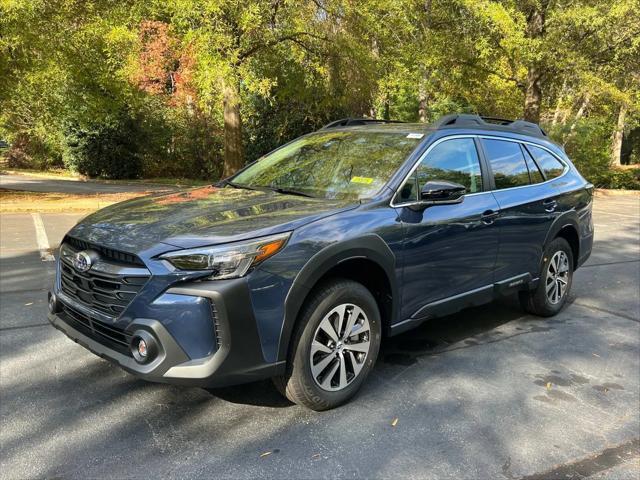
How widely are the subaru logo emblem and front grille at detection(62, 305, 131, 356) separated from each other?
274 mm

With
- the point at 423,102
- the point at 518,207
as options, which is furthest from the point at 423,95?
the point at 518,207

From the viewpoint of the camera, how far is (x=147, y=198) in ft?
13.2

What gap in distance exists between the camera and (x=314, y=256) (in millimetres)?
3094

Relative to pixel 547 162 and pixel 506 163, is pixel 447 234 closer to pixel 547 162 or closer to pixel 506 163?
pixel 506 163

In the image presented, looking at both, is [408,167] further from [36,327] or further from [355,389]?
[36,327]

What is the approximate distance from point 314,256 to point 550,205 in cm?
291

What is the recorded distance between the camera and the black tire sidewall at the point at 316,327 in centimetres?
315

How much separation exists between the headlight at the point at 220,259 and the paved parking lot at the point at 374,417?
3.19 feet

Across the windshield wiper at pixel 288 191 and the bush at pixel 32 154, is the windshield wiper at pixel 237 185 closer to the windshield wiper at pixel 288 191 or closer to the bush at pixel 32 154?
the windshield wiper at pixel 288 191

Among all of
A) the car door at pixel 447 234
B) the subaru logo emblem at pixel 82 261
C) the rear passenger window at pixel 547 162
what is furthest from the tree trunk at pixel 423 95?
the subaru logo emblem at pixel 82 261

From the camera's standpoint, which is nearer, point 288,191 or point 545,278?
point 288,191

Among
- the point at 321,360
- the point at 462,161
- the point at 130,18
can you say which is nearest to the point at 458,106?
the point at 130,18

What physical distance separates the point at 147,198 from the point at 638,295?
222 inches

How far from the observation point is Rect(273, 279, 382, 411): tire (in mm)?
3162
